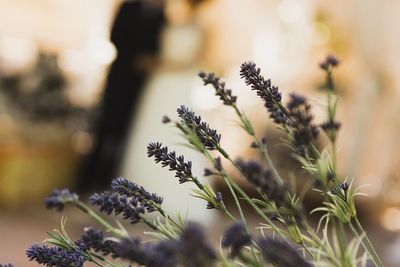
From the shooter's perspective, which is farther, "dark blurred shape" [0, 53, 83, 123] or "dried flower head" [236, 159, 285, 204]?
"dark blurred shape" [0, 53, 83, 123]

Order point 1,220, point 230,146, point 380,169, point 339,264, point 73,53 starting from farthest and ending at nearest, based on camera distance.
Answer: point 73,53 < point 230,146 < point 380,169 < point 1,220 < point 339,264

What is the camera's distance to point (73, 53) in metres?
5.00

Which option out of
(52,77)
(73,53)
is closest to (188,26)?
(52,77)

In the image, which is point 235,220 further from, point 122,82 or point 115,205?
point 122,82

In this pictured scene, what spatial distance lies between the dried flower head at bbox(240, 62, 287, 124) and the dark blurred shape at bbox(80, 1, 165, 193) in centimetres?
282

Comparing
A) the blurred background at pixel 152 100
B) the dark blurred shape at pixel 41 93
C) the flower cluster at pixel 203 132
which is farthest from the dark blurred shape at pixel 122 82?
the flower cluster at pixel 203 132

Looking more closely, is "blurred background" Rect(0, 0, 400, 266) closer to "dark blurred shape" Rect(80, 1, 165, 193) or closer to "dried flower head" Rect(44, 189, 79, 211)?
"dark blurred shape" Rect(80, 1, 165, 193)

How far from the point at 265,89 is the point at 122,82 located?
3.08 metres

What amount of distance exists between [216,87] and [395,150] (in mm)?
3506

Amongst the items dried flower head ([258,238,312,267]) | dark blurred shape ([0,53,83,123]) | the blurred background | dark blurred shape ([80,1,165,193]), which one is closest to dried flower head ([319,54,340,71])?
dried flower head ([258,238,312,267])

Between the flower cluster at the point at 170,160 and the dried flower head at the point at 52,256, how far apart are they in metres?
0.07

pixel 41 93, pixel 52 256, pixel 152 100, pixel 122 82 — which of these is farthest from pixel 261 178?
pixel 41 93

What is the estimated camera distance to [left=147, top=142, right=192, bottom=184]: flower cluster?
338 mm

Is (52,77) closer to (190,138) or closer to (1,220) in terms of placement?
(1,220)
